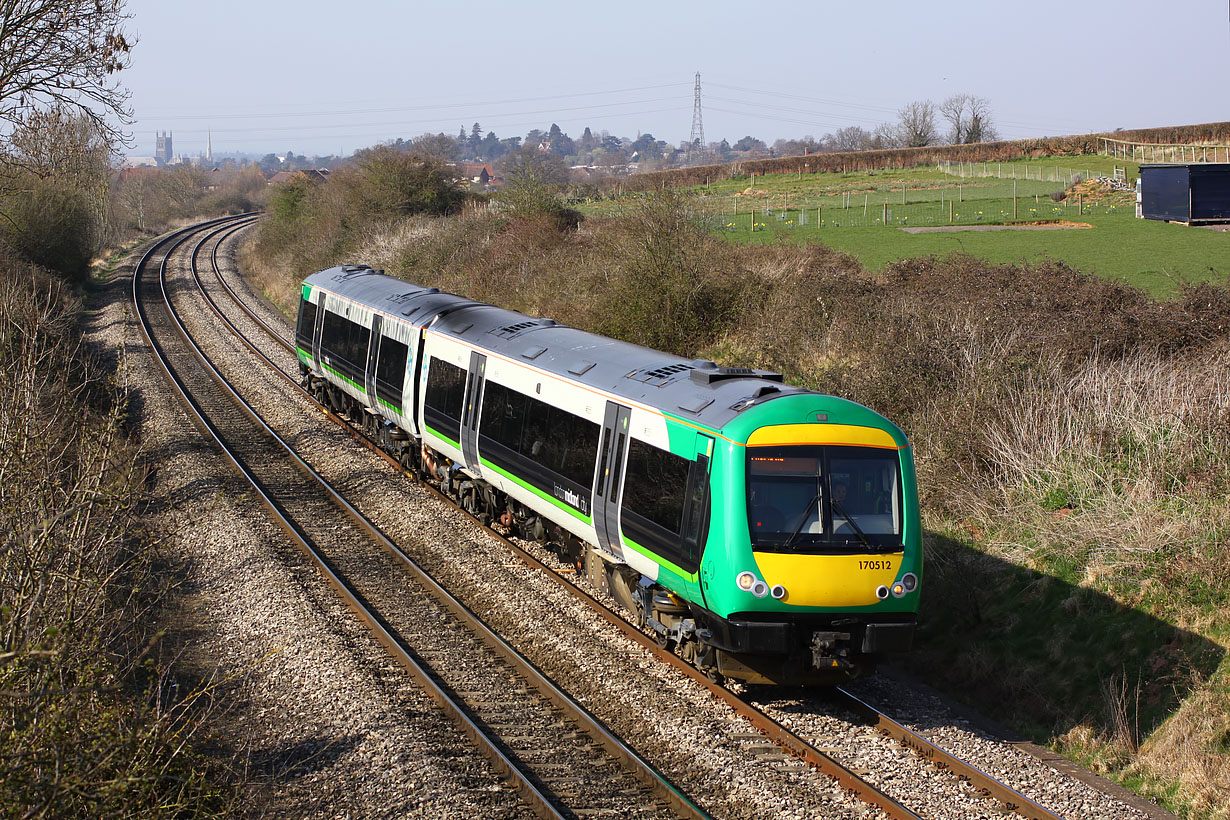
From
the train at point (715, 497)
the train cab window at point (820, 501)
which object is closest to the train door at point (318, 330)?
the train at point (715, 497)

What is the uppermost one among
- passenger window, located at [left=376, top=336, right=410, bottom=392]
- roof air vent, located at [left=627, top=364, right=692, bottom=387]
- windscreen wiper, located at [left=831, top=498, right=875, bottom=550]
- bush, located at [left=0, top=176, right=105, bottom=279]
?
bush, located at [left=0, top=176, right=105, bottom=279]

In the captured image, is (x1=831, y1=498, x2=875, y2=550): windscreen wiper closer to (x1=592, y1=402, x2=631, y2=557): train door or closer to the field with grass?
(x1=592, y1=402, x2=631, y2=557): train door

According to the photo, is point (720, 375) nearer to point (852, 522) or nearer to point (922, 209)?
point (852, 522)

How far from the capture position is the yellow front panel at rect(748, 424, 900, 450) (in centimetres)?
862

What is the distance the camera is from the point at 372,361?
59.2 ft

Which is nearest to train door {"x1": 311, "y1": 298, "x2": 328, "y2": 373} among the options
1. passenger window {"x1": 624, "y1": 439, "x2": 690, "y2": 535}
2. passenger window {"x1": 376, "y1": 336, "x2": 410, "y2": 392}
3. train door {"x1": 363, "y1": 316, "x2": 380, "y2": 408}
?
train door {"x1": 363, "y1": 316, "x2": 380, "y2": 408}

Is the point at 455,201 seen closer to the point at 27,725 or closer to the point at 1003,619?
the point at 1003,619

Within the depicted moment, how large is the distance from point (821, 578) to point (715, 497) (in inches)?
43.8

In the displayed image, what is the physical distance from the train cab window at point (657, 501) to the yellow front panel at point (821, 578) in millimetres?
783

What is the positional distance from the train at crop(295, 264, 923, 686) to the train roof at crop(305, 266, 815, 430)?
3 cm

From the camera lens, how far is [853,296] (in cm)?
1895

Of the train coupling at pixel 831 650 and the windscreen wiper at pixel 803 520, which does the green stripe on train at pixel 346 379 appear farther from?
the train coupling at pixel 831 650

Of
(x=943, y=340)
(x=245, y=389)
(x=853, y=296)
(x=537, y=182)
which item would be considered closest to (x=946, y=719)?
(x=943, y=340)

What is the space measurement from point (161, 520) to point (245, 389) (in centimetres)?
944
